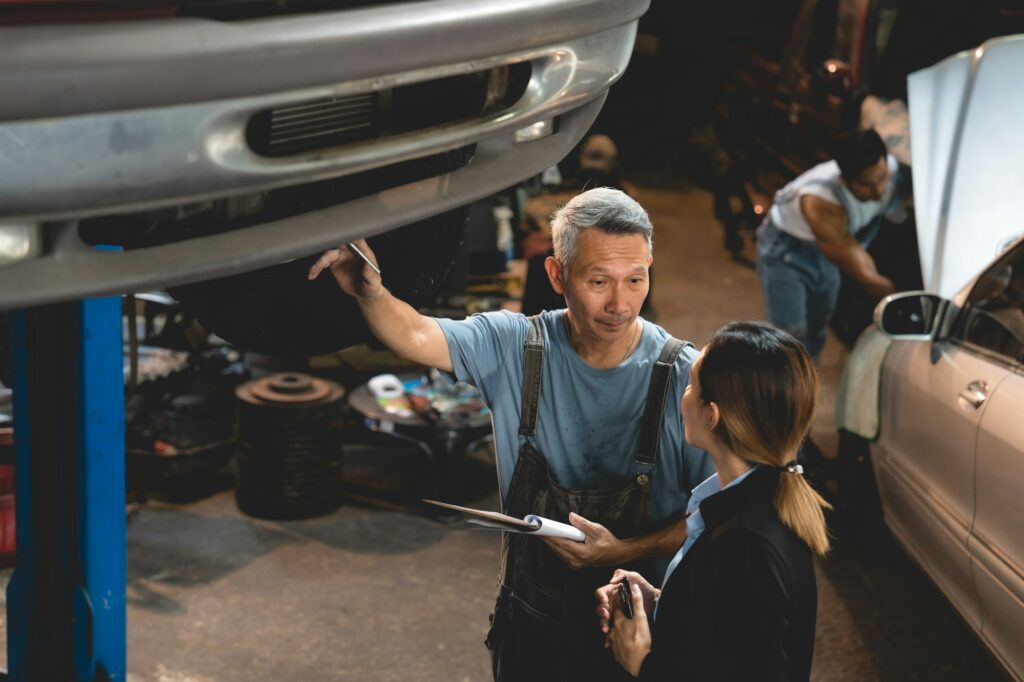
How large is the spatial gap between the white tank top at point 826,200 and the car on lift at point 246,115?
383 cm

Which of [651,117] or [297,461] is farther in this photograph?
[651,117]

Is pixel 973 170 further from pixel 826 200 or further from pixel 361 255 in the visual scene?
pixel 361 255

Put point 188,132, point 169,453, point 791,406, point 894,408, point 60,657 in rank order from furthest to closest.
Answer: point 169,453
point 894,408
point 60,657
point 791,406
point 188,132

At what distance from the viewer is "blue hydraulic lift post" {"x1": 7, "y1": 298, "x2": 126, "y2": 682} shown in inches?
102

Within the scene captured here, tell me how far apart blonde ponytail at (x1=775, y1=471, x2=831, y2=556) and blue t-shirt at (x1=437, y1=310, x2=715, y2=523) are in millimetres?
484

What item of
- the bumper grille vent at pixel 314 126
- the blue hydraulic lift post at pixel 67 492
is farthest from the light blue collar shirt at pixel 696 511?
the blue hydraulic lift post at pixel 67 492

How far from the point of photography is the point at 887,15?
736 cm

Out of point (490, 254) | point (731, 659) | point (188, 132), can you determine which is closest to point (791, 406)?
point (731, 659)

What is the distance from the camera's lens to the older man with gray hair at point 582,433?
7.86 ft

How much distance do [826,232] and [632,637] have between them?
12.5ft

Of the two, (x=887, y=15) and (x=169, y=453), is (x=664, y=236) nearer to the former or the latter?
(x=887, y=15)

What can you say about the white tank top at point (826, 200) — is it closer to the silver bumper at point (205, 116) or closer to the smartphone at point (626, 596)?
the smartphone at point (626, 596)

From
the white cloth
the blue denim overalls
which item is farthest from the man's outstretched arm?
the blue denim overalls

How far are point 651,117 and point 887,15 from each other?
9.06 m
